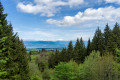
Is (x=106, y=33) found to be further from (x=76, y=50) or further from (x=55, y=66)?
(x=55, y=66)

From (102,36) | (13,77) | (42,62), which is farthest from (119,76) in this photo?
(42,62)

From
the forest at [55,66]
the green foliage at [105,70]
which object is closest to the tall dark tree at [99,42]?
the forest at [55,66]

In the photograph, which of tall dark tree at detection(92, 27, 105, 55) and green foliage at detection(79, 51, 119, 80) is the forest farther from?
tall dark tree at detection(92, 27, 105, 55)

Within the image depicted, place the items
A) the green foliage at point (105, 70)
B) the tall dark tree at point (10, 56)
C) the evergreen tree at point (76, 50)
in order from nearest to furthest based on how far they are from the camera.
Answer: the tall dark tree at point (10, 56) < the green foliage at point (105, 70) < the evergreen tree at point (76, 50)

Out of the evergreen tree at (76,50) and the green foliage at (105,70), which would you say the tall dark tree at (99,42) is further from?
the green foliage at (105,70)

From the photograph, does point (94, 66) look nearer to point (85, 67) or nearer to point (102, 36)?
point (85, 67)

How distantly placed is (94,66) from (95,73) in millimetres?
1326

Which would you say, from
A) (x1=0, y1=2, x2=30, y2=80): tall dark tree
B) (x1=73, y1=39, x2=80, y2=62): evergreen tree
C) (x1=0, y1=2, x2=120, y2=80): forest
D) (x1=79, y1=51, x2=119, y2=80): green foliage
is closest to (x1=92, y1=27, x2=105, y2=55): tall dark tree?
(x1=0, y1=2, x2=120, y2=80): forest

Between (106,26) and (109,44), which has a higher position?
(106,26)

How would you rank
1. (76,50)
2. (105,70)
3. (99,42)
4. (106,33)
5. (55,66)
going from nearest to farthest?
(105,70)
(55,66)
(106,33)
(99,42)
(76,50)

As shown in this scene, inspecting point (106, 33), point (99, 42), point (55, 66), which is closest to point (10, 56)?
point (55, 66)

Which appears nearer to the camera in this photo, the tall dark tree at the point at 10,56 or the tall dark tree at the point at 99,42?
the tall dark tree at the point at 10,56

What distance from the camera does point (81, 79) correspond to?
63.2ft

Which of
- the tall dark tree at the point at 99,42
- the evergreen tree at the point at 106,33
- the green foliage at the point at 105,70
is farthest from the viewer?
the tall dark tree at the point at 99,42
